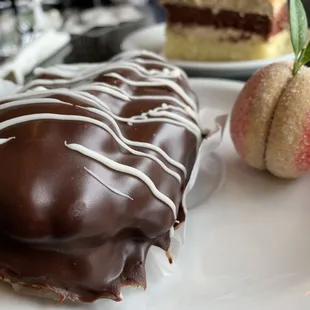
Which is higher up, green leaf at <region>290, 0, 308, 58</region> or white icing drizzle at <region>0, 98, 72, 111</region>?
green leaf at <region>290, 0, 308, 58</region>

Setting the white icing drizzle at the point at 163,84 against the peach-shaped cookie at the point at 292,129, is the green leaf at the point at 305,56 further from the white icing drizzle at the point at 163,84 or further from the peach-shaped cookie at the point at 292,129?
the white icing drizzle at the point at 163,84

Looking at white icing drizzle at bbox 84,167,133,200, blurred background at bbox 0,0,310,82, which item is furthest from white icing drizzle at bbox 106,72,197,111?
blurred background at bbox 0,0,310,82

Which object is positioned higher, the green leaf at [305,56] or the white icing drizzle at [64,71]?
the green leaf at [305,56]

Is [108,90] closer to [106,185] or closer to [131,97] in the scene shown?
[131,97]

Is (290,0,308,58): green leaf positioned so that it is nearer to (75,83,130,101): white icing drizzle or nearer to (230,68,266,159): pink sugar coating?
(230,68,266,159): pink sugar coating

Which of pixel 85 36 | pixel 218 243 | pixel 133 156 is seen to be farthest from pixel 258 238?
pixel 85 36

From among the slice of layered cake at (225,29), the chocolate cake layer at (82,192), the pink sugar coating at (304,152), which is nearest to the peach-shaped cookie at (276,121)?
the pink sugar coating at (304,152)
